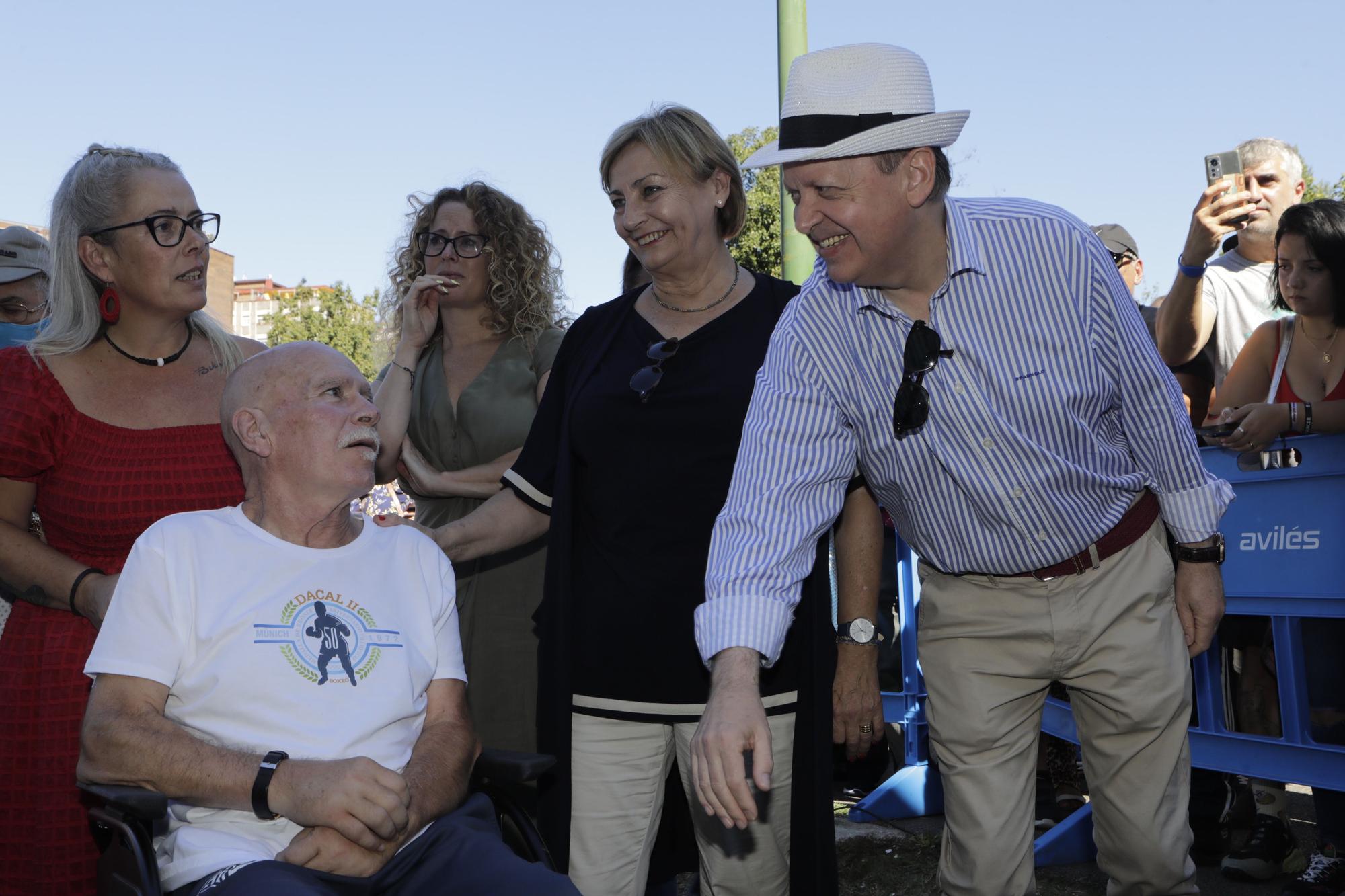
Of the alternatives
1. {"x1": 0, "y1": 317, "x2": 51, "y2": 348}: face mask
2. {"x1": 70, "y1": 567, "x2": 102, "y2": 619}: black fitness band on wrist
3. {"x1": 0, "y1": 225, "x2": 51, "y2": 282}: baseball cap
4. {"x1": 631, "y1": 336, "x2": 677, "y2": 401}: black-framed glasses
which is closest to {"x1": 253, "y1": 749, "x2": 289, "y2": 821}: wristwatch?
{"x1": 70, "y1": 567, "x2": 102, "y2": 619}: black fitness band on wrist

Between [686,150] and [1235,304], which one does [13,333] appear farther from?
[1235,304]

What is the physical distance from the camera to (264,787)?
2398 mm

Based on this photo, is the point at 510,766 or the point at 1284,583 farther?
the point at 1284,583

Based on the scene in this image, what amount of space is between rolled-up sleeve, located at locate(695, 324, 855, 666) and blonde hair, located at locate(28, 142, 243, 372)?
1781mm

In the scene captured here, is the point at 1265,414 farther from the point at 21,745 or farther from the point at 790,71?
the point at 21,745

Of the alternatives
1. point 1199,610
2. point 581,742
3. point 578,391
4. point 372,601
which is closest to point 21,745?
point 372,601

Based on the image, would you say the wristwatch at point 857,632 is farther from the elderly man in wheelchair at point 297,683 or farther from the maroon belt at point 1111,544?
the elderly man in wheelchair at point 297,683

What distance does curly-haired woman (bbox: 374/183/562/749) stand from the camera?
3715 millimetres

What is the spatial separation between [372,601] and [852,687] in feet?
3.92

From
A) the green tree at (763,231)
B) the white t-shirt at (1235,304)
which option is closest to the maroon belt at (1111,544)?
the white t-shirt at (1235,304)

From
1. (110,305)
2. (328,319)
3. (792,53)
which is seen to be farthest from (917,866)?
(328,319)

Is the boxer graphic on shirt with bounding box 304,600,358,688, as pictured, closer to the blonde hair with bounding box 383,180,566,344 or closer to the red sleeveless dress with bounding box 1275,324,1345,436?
the blonde hair with bounding box 383,180,566,344

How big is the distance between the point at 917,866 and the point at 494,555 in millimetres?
2272

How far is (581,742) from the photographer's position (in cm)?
304
